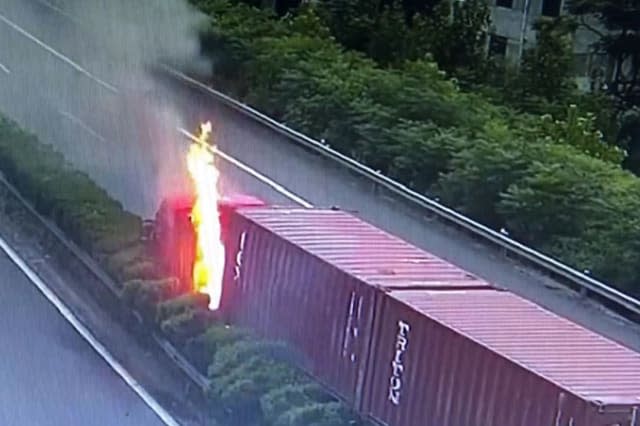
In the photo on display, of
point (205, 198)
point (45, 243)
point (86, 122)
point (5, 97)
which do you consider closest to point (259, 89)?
point (86, 122)

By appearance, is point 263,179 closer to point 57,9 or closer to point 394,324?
point 394,324

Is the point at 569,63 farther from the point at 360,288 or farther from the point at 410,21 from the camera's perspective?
the point at 360,288

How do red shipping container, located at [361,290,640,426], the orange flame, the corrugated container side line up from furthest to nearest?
the orange flame, the corrugated container side, red shipping container, located at [361,290,640,426]

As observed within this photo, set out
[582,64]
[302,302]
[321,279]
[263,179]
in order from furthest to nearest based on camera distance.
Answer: [582,64], [263,179], [302,302], [321,279]

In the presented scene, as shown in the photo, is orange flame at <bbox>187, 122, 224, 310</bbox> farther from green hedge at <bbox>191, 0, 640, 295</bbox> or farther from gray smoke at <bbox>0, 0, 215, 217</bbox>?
green hedge at <bbox>191, 0, 640, 295</bbox>

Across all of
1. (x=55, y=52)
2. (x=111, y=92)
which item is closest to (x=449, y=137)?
(x=111, y=92)

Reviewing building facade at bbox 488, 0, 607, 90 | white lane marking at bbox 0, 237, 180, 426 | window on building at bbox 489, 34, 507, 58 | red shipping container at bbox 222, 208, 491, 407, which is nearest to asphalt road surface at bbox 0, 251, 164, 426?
white lane marking at bbox 0, 237, 180, 426
